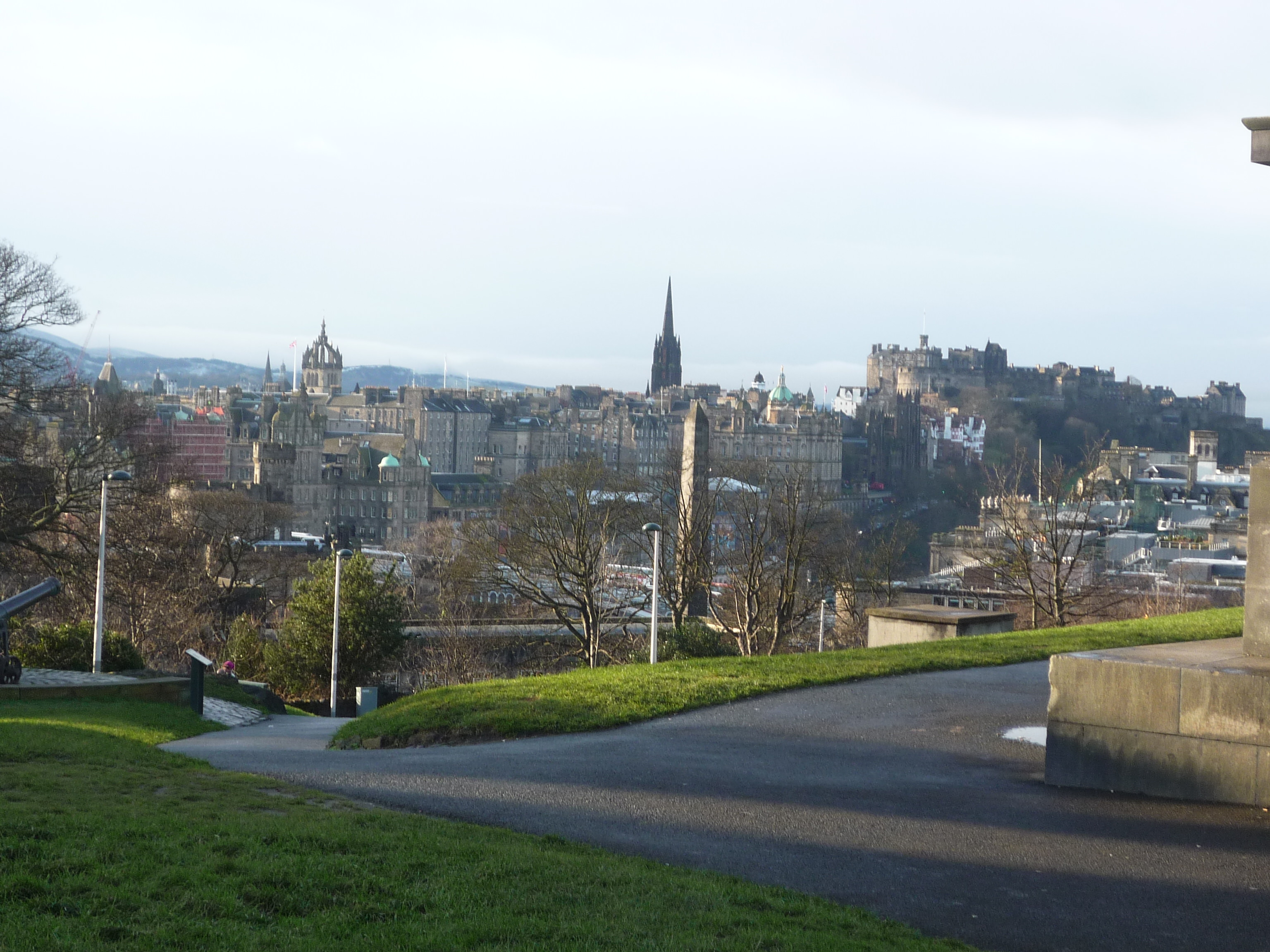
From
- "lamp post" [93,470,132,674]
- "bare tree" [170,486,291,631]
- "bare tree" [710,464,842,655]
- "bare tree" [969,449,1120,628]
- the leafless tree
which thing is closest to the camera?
"lamp post" [93,470,132,674]

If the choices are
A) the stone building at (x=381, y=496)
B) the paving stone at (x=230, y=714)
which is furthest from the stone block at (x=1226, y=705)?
the stone building at (x=381, y=496)

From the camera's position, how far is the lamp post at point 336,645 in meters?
30.2

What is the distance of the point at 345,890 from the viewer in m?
6.12

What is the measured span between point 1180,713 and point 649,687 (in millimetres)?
5302

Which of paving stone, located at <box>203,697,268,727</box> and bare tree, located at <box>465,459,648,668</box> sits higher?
bare tree, located at <box>465,459,648,668</box>

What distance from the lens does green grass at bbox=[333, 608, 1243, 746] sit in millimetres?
11602

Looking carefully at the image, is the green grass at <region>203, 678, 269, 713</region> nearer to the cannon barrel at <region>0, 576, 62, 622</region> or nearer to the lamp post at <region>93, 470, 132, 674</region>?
the lamp post at <region>93, 470, 132, 674</region>

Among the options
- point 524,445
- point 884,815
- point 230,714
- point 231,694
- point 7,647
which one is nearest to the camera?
point 884,815

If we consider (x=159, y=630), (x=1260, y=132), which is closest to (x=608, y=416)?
(x=159, y=630)

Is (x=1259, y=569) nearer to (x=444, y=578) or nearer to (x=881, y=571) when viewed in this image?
(x=881, y=571)

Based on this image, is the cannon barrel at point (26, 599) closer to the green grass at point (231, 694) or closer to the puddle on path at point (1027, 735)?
the green grass at point (231, 694)

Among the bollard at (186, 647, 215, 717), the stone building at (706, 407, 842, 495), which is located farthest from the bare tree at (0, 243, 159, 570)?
the stone building at (706, 407, 842, 495)

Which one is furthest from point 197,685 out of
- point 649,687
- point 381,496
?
point 381,496

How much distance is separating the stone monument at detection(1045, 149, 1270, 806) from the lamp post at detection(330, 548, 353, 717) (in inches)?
884
